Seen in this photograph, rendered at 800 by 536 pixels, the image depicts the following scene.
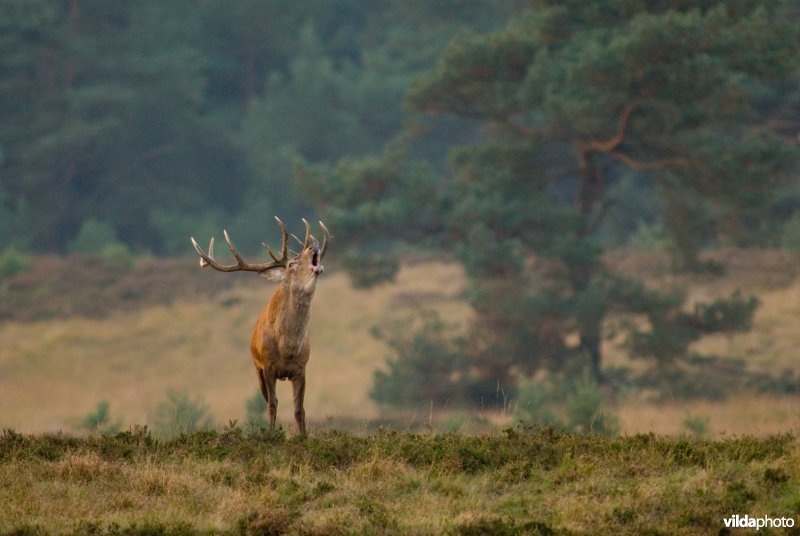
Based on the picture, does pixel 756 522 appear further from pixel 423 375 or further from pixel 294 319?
pixel 423 375

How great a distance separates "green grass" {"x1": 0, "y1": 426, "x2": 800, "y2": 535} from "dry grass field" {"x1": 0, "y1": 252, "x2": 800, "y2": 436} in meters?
16.7

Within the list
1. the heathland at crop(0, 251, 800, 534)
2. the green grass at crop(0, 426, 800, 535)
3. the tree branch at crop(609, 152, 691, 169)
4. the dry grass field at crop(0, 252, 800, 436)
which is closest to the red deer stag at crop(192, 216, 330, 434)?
the heathland at crop(0, 251, 800, 534)

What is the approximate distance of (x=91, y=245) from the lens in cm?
4797

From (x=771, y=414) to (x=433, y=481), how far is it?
1601 cm

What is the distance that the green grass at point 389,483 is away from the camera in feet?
27.3

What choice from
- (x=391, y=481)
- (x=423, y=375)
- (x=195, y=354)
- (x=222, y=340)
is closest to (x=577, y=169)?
(x=423, y=375)

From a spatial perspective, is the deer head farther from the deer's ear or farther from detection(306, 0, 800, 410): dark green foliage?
detection(306, 0, 800, 410): dark green foliage

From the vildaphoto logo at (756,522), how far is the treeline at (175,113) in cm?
4124

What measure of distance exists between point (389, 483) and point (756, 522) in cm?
255

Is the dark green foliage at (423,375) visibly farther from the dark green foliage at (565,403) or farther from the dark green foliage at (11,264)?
the dark green foliage at (11,264)

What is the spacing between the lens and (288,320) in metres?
11.7

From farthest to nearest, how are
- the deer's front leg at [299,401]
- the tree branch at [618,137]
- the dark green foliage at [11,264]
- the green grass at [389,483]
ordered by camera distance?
the dark green foliage at [11,264] → the tree branch at [618,137] → the deer's front leg at [299,401] → the green grass at [389,483]

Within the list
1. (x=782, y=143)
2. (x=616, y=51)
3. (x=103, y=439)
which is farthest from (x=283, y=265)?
(x=782, y=143)

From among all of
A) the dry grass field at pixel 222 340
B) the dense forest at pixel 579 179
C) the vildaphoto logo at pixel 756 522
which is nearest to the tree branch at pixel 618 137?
the dense forest at pixel 579 179
